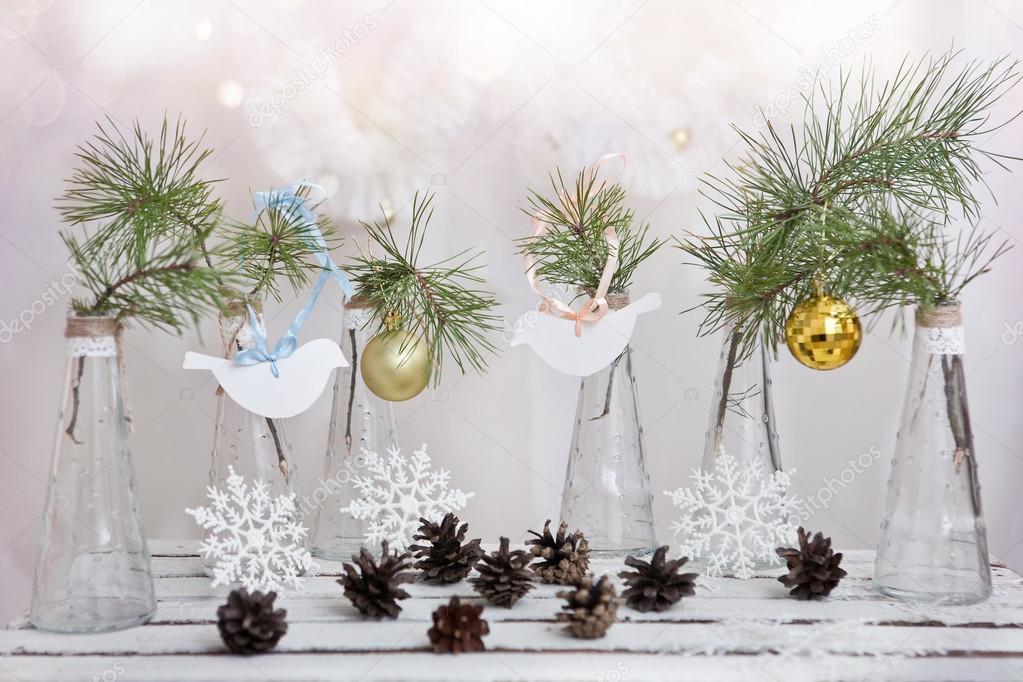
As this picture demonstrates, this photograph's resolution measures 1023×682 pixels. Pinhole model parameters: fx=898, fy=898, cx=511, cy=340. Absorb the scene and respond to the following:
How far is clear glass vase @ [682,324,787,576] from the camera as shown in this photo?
2.98ft

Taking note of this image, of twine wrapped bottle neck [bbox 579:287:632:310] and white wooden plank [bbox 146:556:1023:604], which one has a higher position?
twine wrapped bottle neck [bbox 579:287:632:310]

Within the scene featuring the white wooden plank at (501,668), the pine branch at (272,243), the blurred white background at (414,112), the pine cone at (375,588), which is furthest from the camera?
the blurred white background at (414,112)

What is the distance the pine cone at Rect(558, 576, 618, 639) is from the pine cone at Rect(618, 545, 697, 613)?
0.05m

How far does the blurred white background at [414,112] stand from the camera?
1112 mm

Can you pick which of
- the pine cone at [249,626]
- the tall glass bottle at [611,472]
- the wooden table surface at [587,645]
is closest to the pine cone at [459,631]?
the wooden table surface at [587,645]

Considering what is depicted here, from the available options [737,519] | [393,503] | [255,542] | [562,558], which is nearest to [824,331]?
[737,519]

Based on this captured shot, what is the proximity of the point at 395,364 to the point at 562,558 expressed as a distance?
0.82ft

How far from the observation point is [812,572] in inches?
32.2

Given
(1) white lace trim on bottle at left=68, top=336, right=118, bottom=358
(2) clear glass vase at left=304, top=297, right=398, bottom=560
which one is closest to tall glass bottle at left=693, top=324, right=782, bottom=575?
(2) clear glass vase at left=304, top=297, right=398, bottom=560

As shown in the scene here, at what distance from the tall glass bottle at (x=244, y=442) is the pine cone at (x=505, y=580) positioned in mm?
232

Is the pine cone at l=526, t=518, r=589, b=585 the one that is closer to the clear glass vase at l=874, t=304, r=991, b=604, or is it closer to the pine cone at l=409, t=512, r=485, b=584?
the pine cone at l=409, t=512, r=485, b=584

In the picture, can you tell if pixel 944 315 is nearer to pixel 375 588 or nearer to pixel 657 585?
pixel 657 585

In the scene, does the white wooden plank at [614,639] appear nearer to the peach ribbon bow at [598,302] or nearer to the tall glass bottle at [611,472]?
the tall glass bottle at [611,472]

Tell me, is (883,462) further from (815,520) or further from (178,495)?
(178,495)
